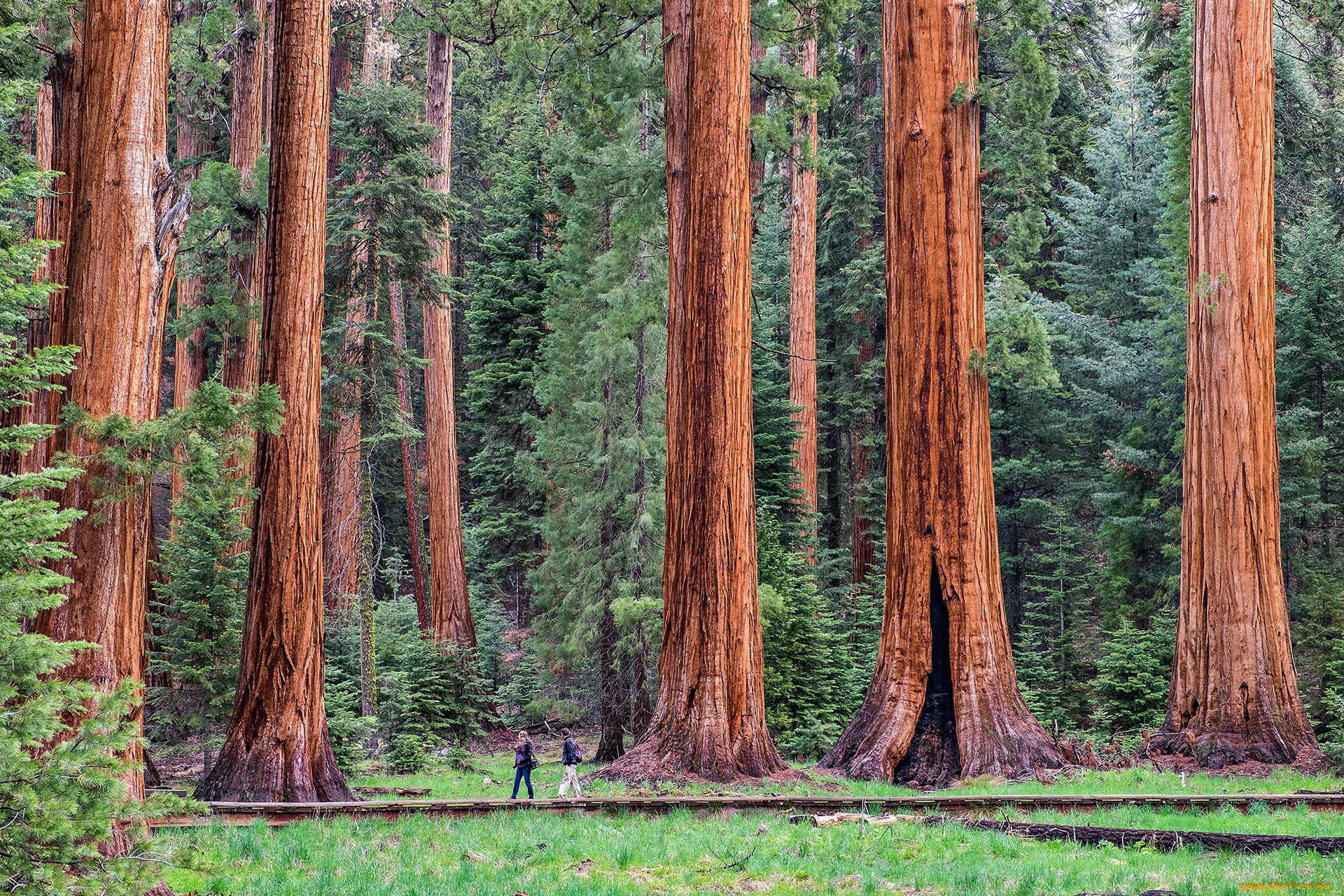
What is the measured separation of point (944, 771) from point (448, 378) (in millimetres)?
14681

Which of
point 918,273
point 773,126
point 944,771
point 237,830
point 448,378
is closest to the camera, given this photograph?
point 237,830

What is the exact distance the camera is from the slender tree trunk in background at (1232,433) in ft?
42.5

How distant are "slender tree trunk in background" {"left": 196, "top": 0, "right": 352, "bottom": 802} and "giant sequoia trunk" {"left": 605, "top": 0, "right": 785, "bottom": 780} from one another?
3392 mm

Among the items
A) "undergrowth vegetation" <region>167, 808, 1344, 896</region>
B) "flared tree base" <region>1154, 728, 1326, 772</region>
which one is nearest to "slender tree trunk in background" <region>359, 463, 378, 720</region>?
"undergrowth vegetation" <region>167, 808, 1344, 896</region>

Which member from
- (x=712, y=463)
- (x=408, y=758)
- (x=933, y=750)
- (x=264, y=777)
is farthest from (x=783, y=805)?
(x=408, y=758)

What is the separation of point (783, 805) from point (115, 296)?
6357 mm

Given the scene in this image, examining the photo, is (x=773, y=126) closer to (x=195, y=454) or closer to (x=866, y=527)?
(x=195, y=454)

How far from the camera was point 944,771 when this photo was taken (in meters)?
11.6

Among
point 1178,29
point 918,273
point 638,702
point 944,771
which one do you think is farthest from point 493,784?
point 1178,29

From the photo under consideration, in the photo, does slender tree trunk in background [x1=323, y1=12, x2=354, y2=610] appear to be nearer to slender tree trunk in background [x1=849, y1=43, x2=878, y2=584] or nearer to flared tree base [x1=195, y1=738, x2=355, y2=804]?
flared tree base [x1=195, y1=738, x2=355, y2=804]

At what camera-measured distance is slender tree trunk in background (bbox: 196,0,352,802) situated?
34.9 feet

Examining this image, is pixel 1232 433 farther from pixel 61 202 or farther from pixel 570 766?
pixel 61 202

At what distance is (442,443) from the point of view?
2273 centimetres

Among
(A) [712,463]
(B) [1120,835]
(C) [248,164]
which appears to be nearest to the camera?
(B) [1120,835]
